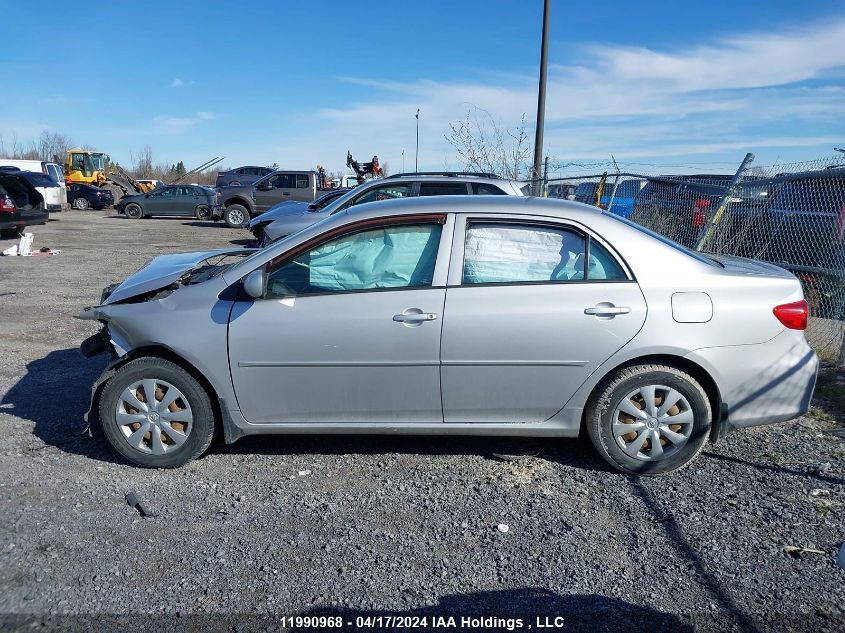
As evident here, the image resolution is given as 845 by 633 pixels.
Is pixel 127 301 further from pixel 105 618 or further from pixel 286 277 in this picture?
pixel 105 618

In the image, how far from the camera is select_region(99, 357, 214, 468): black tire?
14.3 ft

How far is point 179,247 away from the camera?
18.2 m

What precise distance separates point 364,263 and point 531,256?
3.37 feet

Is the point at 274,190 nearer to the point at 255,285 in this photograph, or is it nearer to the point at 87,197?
the point at 87,197

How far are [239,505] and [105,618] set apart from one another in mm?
1076

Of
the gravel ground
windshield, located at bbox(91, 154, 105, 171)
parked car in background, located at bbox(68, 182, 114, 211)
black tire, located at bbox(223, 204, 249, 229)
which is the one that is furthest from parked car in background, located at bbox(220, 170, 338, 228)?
windshield, located at bbox(91, 154, 105, 171)

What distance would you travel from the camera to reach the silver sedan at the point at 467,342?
426 centimetres

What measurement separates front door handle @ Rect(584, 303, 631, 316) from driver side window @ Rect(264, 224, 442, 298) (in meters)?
0.98

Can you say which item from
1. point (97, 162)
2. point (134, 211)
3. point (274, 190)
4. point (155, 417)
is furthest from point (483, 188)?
point (97, 162)

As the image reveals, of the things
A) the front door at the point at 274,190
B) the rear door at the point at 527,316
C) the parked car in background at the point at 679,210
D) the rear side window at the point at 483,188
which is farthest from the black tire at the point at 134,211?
the rear door at the point at 527,316

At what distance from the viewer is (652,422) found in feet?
14.4

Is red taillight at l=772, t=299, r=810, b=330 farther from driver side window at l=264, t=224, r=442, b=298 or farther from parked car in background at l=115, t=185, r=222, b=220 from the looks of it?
parked car in background at l=115, t=185, r=222, b=220

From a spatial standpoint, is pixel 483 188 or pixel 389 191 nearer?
pixel 483 188

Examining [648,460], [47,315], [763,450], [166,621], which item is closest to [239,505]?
[166,621]
